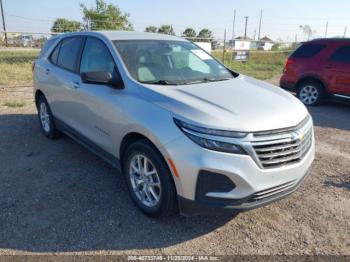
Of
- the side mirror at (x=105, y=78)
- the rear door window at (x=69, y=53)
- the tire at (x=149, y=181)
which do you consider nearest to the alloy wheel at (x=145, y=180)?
the tire at (x=149, y=181)

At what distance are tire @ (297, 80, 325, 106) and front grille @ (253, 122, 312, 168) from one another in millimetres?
5839

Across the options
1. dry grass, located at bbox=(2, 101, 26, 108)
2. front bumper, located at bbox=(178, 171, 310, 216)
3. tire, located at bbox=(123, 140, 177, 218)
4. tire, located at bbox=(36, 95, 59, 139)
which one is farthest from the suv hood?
dry grass, located at bbox=(2, 101, 26, 108)

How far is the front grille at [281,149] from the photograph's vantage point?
262 cm

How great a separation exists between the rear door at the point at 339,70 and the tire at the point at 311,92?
1.05 ft

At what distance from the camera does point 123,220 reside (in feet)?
10.4

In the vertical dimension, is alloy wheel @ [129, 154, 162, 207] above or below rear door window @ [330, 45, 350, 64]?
below

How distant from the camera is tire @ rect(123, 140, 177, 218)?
284 cm

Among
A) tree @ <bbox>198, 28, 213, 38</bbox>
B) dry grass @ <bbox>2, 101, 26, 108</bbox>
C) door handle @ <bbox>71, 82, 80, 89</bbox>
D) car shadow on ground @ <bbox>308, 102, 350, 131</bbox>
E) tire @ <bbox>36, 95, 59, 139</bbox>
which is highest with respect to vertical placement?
tree @ <bbox>198, 28, 213, 38</bbox>

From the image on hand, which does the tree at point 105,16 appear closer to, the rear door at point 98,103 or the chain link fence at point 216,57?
the chain link fence at point 216,57

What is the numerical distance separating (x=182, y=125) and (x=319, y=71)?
6.62 metres

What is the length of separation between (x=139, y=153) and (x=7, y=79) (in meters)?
9.97

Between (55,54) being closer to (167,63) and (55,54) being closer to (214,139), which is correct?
(167,63)

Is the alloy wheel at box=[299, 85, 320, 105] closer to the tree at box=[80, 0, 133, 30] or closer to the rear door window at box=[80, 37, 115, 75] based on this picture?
the rear door window at box=[80, 37, 115, 75]

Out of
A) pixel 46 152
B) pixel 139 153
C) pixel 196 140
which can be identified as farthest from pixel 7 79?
pixel 196 140
